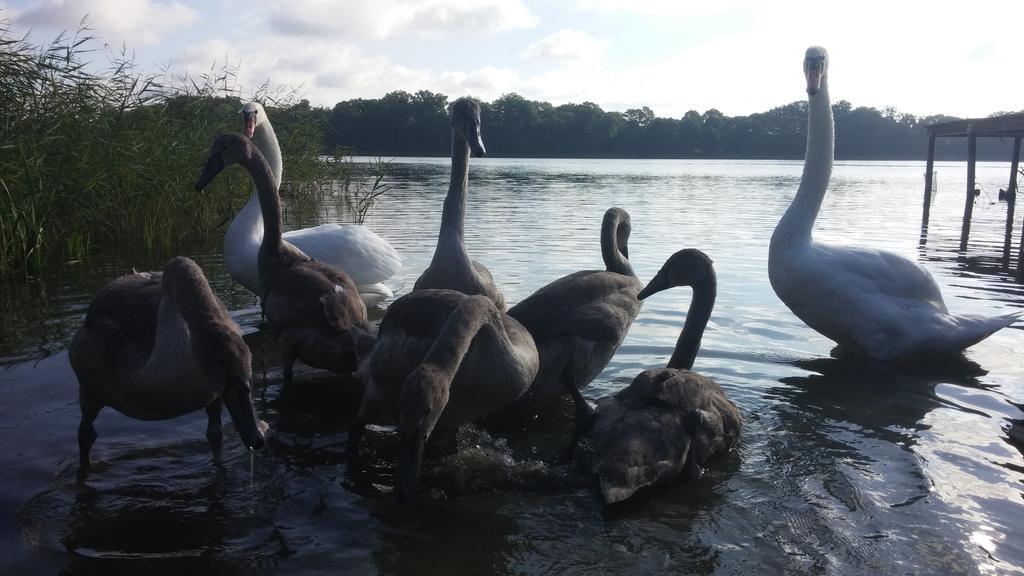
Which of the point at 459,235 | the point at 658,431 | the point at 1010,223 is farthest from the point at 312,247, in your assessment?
the point at 1010,223

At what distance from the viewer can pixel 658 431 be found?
3.98 m

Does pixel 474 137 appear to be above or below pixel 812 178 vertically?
above

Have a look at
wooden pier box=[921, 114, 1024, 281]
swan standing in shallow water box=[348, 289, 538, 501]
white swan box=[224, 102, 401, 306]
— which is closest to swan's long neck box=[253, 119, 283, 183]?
white swan box=[224, 102, 401, 306]

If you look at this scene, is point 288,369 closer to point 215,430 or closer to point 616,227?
point 215,430

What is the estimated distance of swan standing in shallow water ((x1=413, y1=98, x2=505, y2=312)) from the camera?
6.10m

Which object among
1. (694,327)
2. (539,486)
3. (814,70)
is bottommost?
(539,486)

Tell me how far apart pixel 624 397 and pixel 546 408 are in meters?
1.21

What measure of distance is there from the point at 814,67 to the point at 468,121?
3.00 metres

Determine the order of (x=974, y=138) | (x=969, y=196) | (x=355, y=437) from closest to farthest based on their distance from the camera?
(x=355, y=437)
(x=969, y=196)
(x=974, y=138)

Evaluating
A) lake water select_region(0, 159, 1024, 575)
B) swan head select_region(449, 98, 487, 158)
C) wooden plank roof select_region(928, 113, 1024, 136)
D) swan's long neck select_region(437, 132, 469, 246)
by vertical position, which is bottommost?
lake water select_region(0, 159, 1024, 575)

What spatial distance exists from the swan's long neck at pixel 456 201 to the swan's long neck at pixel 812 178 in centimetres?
262

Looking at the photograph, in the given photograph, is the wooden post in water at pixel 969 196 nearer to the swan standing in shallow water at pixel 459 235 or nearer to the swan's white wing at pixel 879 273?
the swan's white wing at pixel 879 273

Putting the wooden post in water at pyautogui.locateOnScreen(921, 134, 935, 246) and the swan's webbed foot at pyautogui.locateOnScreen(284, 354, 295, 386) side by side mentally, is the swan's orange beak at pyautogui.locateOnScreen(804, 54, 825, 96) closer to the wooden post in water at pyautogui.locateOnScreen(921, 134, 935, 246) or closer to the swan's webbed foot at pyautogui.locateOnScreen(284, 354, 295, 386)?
the swan's webbed foot at pyautogui.locateOnScreen(284, 354, 295, 386)

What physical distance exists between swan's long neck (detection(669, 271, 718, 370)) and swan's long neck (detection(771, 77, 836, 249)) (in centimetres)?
143
